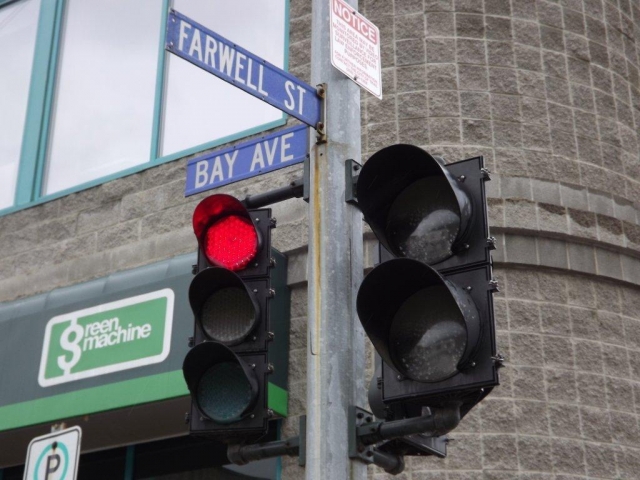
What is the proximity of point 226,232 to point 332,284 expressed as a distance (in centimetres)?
80

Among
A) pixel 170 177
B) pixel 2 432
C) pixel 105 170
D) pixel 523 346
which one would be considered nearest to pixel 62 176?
pixel 105 170

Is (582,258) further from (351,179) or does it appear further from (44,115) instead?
(44,115)

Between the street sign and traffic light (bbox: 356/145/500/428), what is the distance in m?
1.57

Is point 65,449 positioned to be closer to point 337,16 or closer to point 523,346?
point 337,16

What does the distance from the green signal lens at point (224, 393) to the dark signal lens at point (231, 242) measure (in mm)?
551

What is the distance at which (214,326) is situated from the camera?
18.3ft

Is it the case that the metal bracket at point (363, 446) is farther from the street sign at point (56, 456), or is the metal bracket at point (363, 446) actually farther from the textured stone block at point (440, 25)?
the textured stone block at point (440, 25)

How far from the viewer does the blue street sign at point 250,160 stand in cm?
597

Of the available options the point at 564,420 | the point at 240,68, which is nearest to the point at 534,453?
the point at 564,420

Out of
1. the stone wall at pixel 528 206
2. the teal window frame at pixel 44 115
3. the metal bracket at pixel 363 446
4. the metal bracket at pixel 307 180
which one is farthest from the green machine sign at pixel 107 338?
the metal bracket at pixel 363 446

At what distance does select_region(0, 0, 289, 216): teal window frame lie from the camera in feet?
38.2

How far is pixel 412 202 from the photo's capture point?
16.8 feet

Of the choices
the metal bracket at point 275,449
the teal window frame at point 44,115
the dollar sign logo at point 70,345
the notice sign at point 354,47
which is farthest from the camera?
the teal window frame at point 44,115

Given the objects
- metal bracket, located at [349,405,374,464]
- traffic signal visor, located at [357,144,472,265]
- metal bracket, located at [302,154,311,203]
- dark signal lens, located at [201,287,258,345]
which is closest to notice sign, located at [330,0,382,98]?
metal bracket, located at [302,154,311,203]
